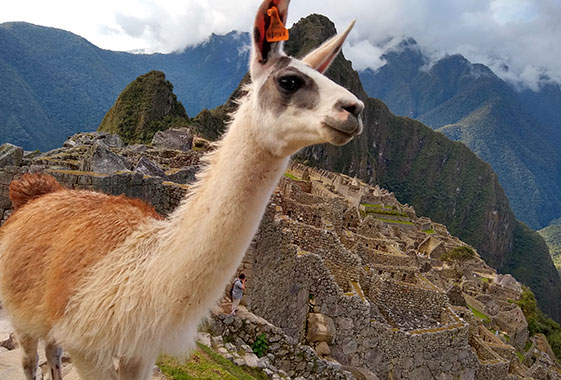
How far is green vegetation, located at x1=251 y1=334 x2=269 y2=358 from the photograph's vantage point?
19.6 ft

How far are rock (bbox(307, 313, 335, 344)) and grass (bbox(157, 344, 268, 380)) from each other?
2993 millimetres

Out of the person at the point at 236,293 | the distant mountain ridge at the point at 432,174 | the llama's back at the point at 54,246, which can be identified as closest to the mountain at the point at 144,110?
the distant mountain ridge at the point at 432,174

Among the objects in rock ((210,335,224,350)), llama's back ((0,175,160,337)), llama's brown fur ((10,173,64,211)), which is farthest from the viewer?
rock ((210,335,224,350))

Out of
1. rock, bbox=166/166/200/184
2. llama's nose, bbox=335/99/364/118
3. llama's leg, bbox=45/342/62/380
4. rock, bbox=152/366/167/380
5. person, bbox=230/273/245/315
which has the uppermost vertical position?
llama's nose, bbox=335/99/364/118

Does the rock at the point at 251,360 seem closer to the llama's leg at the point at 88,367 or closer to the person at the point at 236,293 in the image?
the person at the point at 236,293

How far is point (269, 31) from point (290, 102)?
0.37 metres

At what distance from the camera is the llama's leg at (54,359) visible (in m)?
3.00

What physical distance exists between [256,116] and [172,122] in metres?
51.2

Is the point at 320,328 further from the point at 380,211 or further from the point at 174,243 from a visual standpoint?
the point at 380,211

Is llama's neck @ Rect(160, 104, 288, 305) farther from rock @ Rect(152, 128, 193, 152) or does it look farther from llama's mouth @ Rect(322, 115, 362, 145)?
rock @ Rect(152, 128, 193, 152)

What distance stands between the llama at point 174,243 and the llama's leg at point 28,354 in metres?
0.42

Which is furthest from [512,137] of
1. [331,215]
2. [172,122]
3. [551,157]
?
[331,215]

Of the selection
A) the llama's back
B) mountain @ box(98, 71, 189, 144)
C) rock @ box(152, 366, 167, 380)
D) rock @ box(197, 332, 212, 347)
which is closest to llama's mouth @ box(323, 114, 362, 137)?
the llama's back

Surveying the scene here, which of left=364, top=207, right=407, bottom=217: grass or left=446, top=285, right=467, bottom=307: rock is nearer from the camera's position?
left=446, top=285, right=467, bottom=307: rock
